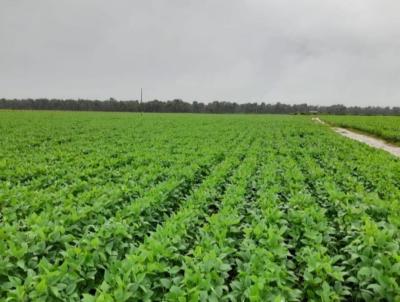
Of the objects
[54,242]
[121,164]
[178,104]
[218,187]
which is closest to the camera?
[54,242]

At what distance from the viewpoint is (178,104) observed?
120562mm


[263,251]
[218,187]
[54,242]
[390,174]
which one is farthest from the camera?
[390,174]

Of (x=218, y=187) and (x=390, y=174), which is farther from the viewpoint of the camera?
(x=390, y=174)

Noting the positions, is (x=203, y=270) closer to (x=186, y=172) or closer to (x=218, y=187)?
(x=218, y=187)

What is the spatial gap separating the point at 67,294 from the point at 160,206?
3178 millimetres

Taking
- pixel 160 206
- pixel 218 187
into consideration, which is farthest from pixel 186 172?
pixel 160 206

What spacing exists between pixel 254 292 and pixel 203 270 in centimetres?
55

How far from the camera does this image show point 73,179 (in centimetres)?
812

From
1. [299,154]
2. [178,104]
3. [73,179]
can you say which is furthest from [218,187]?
[178,104]

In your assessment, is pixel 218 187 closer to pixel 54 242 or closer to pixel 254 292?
pixel 54 242

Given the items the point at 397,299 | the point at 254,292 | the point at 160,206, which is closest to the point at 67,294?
the point at 254,292

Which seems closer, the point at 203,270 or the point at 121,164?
the point at 203,270

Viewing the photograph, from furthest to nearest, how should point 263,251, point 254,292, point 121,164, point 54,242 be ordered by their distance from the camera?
point 121,164
point 54,242
point 263,251
point 254,292

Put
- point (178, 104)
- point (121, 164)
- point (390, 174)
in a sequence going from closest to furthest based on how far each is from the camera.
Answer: point (390, 174)
point (121, 164)
point (178, 104)
